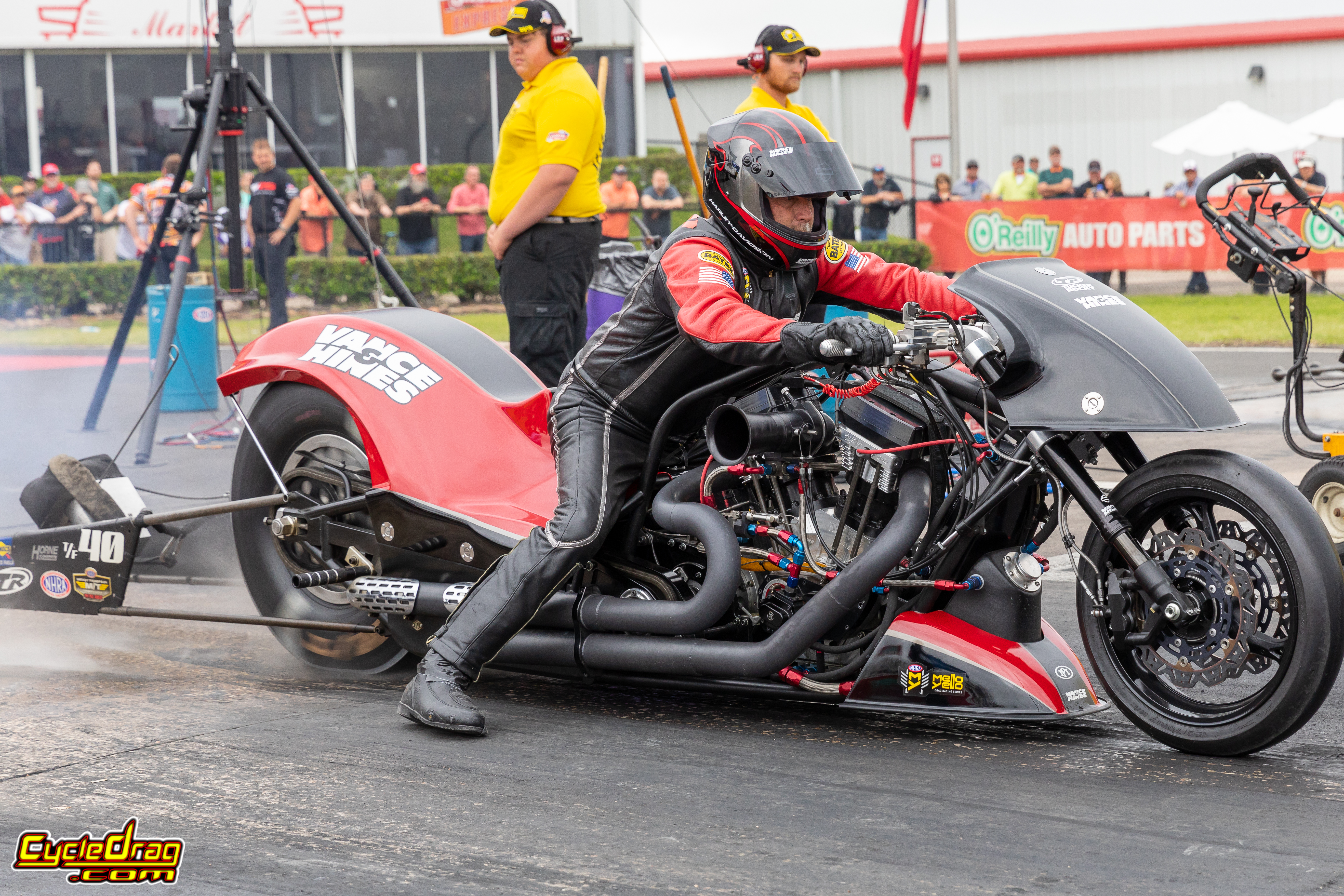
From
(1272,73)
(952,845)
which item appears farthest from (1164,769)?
(1272,73)

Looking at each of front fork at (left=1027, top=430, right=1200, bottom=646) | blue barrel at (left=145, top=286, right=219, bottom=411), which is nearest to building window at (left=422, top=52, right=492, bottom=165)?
blue barrel at (left=145, top=286, right=219, bottom=411)

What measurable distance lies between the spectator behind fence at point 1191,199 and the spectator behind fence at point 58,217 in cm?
1549

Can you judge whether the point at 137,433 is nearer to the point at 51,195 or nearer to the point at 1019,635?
the point at 1019,635

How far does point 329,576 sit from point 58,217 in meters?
19.8

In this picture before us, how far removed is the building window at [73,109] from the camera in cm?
2720

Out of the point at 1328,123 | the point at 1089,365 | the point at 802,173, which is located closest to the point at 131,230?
the point at 1328,123

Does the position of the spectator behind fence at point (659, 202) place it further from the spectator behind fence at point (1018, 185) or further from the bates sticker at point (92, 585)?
the bates sticker at point (92, 585)

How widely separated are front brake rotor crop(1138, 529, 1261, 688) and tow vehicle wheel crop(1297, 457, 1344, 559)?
2.75 m

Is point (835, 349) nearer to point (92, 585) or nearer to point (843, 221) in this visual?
point (92, 585)

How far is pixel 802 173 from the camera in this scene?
398 cm

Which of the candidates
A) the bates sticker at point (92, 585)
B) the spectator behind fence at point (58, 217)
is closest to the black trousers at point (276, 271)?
the bates sticker at point (92, 585)

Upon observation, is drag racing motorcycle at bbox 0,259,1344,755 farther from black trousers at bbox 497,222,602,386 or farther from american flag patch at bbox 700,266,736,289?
black trousers at bbox 497,222,602,386

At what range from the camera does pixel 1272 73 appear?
104 ft

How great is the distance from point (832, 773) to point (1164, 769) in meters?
0.77
